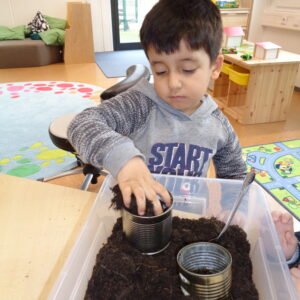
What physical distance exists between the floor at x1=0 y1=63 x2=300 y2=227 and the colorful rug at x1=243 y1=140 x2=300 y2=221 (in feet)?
0.33

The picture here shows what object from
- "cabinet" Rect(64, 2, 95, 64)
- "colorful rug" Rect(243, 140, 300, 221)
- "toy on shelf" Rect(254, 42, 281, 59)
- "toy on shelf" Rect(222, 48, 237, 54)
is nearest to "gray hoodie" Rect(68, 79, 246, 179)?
"colorful rug" Rect(243, 140, 300, 221)

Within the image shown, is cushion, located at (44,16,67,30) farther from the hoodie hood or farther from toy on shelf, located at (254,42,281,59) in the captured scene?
the hoodie hood

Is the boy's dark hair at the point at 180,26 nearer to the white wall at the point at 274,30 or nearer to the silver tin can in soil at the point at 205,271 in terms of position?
the silver tin can in soil at the point at 205,271

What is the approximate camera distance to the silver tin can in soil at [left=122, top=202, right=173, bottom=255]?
41 cm

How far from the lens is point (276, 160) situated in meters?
1.90

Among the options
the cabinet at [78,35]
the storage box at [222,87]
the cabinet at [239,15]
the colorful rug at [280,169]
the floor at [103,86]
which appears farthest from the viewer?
the cabinet at [78,35]

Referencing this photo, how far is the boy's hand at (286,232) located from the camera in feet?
1.88

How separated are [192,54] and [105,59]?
404cm

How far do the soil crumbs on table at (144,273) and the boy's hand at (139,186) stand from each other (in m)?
0.09

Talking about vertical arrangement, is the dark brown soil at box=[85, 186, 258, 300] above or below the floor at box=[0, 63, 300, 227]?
above

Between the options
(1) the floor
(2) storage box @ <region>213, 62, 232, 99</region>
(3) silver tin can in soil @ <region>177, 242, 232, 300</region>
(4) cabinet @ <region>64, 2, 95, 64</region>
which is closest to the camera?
(3) silver tin can in soil @ <region>177, 242, 232, 300</region>

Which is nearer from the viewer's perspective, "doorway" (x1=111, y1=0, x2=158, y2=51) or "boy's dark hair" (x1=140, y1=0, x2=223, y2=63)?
"boy's dark hair" (x1=140, y1=0, x2=223, y2=63)

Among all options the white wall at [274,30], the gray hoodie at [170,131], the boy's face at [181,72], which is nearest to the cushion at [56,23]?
the white wall at [274,30]

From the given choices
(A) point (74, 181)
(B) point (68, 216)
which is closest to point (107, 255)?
(B) point (68, 216)
